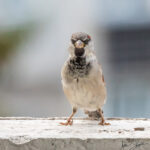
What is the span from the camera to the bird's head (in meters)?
1.80

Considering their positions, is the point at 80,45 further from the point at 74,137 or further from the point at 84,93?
the point at 74,137

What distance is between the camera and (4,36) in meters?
5.66

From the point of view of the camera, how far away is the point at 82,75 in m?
1.88

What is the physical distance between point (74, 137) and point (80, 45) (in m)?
0.44

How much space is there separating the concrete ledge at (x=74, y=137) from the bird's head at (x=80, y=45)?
31cm

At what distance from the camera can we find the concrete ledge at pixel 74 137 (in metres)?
1.47

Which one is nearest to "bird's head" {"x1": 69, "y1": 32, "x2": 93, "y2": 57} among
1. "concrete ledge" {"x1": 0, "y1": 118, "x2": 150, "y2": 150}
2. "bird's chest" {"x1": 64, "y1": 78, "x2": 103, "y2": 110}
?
"bird's chest" {"x1": 64, "y1": 78, "x2": 103, "y2": 110}

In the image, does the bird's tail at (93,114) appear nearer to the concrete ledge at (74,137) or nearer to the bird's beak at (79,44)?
the concrete ledge at (74,137)

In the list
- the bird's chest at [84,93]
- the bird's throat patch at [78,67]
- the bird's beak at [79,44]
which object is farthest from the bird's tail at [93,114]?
the bird's beak at [79,44]

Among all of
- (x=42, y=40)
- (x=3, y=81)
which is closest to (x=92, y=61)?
(x=3, y=81)

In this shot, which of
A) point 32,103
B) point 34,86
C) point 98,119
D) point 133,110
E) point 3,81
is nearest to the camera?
point 98,119

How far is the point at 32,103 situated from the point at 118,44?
162 centimetres

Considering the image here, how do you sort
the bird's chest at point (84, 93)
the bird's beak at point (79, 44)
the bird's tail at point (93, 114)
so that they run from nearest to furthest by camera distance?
the bird's beak at point (79, 44) < the bird's chest at point (84, 93) < the bird's tail at point (93, 114)

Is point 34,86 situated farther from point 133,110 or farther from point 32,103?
point 133,110
